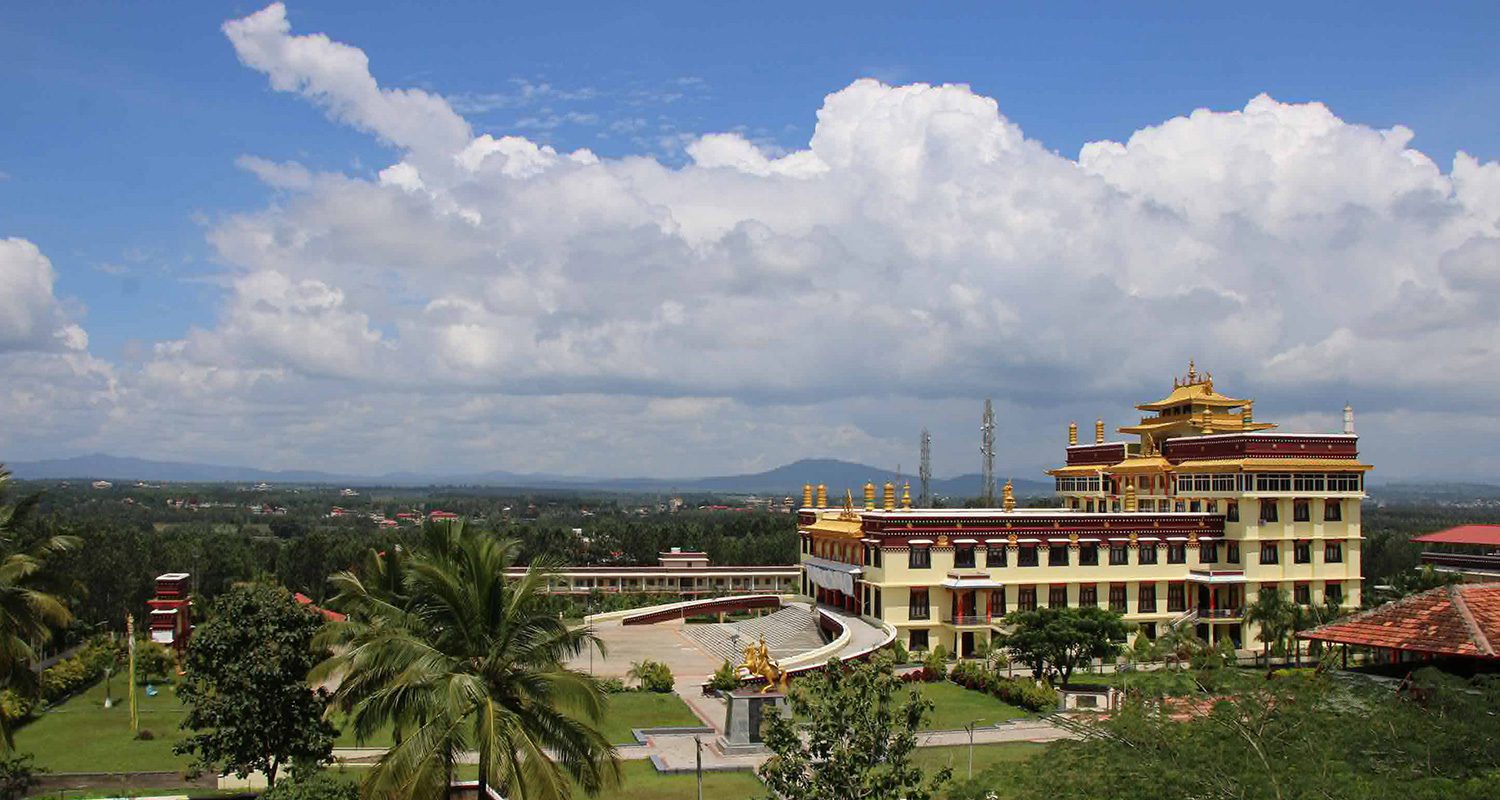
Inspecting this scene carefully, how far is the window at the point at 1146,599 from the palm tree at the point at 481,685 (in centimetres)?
3758

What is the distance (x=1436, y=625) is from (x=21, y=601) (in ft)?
83.9

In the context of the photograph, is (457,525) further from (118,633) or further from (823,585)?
(118,633)

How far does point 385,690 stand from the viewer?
16.0 metres

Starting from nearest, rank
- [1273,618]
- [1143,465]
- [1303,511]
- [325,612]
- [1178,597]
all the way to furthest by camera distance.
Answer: [325,612] → [1273,618] → [1178,597] → [1303,511] → [1143,465]

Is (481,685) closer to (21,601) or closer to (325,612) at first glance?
(21,601)

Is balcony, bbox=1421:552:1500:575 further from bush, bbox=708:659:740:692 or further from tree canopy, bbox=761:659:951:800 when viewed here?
tree canopy, bbox=761:659:951:800

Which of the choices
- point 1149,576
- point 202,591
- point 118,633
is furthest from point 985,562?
point 202,591

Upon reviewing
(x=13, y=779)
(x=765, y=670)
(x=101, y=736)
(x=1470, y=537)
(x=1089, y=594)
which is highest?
(x=1470, y=537)

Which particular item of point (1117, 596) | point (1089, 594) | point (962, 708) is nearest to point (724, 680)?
point (962, 708)

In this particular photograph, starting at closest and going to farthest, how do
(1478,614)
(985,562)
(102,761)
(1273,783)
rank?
(1273,783) → (1478,614) → (102,761) → (985,562)

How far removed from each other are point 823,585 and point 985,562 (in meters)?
8.62

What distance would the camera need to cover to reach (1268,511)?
50.8 metres

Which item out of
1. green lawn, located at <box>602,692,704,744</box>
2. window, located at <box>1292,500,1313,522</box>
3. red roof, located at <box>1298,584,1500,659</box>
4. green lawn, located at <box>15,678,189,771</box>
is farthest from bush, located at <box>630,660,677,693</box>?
window, located at <box>1292,500,1313,522</box>

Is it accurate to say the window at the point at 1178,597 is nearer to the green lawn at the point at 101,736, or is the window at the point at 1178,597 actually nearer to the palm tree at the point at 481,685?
the green lawn at the point at 101,736
